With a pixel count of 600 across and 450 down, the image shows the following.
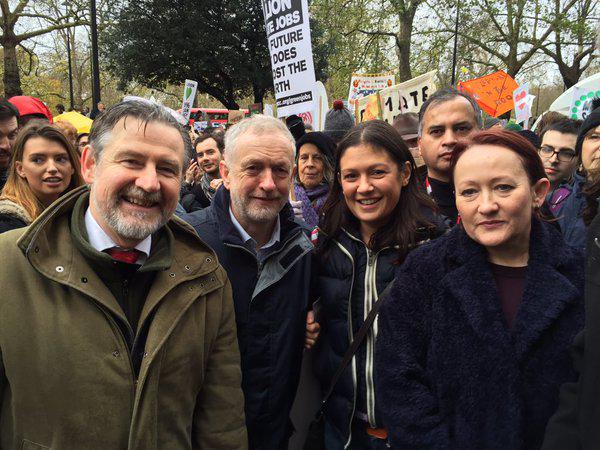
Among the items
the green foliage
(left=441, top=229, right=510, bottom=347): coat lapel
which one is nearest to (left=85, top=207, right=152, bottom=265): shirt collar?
(left=441, top=229, right=510, bottom=347): coat lapel

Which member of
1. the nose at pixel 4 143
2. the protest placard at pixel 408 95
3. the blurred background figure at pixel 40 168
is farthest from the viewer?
the protest placard at pixel 408 95

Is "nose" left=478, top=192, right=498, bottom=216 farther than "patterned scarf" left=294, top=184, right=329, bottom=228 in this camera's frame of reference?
No

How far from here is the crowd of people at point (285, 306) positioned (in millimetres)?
1444

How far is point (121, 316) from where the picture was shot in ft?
4.89

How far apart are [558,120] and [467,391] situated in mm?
3571

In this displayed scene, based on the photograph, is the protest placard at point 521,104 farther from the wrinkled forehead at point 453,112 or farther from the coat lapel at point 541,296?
the coat lapel at point 541,296

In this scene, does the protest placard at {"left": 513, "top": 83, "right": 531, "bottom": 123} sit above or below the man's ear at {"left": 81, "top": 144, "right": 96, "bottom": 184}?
above

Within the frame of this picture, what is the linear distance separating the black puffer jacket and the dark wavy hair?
0.15 ft

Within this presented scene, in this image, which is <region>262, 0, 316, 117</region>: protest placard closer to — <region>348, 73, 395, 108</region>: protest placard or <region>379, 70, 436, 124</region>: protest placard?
<region>379, 70, 436, 124</region>: protest placard

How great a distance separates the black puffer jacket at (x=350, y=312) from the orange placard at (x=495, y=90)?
26.5 feet

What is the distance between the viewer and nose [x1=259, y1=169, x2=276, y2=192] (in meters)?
2.07

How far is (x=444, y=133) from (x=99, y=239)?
6.31 feet

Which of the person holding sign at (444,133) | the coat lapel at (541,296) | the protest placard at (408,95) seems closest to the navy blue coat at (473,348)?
the coat lapel at (541,296)

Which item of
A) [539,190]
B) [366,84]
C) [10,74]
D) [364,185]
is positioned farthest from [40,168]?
[10,74]
